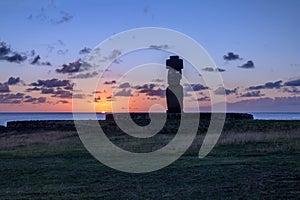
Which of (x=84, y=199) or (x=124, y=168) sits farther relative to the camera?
(x=124, y=168)

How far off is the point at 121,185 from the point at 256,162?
6392 millimetres

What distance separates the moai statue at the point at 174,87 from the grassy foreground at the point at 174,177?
63.9 ft

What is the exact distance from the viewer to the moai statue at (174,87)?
4400 centimetres

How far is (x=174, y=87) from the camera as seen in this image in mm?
44469

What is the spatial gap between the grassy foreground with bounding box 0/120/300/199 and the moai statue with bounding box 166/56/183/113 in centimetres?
1948

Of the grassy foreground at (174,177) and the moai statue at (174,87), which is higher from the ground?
the moai statue at (174,87)

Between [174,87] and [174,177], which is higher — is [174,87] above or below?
above

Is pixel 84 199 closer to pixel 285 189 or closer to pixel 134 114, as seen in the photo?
pixel 285 189

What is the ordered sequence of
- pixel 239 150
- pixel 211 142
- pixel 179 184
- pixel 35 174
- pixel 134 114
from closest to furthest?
1. pixel 179 184
2. pixel 35 174
3. pixel 239 150
4. pixel 211 142
5. pixel 134 114

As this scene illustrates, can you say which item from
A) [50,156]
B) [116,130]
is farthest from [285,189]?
[116,130]

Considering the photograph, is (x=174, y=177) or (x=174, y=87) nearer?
(x=174, y=177)

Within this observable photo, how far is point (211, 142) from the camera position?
26922 mm

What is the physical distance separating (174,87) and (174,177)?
96.4 feet

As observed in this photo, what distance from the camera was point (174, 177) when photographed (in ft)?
50.5
